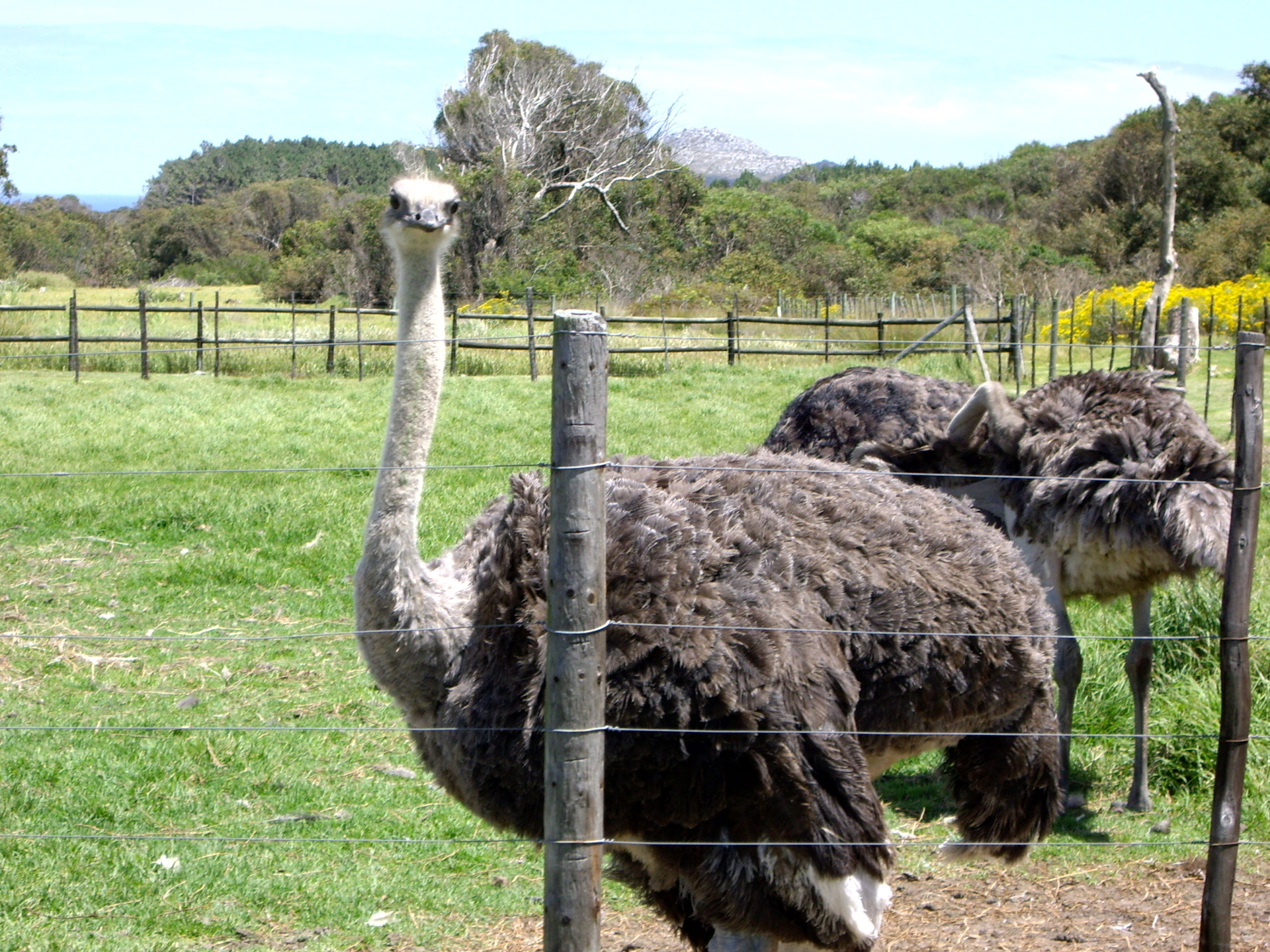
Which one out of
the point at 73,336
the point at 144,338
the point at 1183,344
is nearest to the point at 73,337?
the point at 73,336

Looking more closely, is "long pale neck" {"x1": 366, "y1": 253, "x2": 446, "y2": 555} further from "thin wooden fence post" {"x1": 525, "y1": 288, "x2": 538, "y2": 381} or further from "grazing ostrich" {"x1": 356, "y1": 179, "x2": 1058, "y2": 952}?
"thin wooden fence post" {"x1": 525, "y1": 288, "x2": 538, "y2": 381}

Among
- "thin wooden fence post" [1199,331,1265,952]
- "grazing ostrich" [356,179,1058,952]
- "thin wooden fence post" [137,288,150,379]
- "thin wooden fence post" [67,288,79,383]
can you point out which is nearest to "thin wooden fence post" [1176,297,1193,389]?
"thin wooden fence post" [1199,331,1265,952]

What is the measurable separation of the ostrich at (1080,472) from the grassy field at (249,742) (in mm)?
678

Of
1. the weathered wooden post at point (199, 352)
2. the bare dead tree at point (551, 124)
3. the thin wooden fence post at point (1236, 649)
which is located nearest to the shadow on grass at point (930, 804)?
the thin wooden fence post at point (1236, 649)

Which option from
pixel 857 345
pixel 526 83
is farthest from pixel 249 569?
pixel 526 83

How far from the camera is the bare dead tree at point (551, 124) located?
37.7 metres

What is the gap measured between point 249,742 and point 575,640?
353cm

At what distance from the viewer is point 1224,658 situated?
9.64ft

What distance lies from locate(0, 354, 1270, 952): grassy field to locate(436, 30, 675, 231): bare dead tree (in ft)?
92.9

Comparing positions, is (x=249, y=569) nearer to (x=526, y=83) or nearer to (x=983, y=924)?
(x=983, y=924)

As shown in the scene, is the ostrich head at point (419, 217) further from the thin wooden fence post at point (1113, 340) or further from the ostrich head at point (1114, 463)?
the thin wooden fence post at point (1113, 340)

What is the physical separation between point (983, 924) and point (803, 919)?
1498 mm

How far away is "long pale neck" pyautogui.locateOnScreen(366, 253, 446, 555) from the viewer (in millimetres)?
2613

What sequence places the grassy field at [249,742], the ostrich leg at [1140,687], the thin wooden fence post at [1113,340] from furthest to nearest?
1. the thin wooden fence post at [1113,340]
2. the ostrich leg at [1140,687]
3. the grassy field at [249,742]
